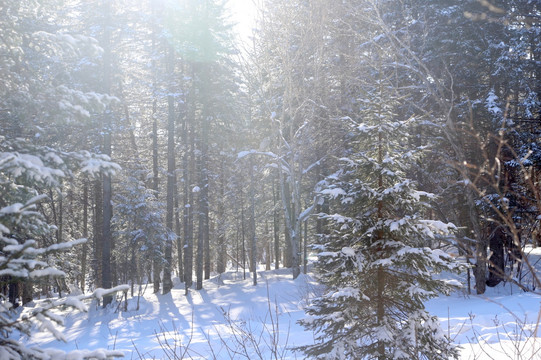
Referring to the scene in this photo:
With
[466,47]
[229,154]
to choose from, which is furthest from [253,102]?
[466,47]

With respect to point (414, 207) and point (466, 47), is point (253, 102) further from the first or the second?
point (414, 207)

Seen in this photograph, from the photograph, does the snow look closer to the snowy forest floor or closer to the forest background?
the snowy forest floor

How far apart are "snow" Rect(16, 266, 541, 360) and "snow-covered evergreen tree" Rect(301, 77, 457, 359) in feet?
0.93

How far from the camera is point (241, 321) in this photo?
32.1ft

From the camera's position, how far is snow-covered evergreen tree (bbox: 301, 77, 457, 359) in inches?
204

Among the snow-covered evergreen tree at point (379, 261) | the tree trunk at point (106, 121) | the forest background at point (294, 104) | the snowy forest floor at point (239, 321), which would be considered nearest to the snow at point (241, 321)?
the snowy forest floor at point (239, 321)

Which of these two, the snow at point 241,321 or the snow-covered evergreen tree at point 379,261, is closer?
the snow-covered evergreen tree at point 379,261

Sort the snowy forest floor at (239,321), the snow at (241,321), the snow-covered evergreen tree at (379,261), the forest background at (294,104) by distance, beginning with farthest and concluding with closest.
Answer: the snowy forest floor at (239,321) → the snow at (241,321) → the forest background at (294,104) → the snow-covered evergreen tree at (379,261)

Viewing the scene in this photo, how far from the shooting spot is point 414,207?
569 cm

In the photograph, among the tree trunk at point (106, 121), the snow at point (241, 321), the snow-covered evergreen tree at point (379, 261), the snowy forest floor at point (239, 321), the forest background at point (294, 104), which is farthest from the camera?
the tree trunk at point (106, 121)

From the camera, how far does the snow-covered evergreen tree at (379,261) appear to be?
17.0ft

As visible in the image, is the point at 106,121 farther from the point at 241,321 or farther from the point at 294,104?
the point at 241,321

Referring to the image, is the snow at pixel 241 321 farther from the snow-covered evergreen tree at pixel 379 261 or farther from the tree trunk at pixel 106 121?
the tree trunk at pixel 106 121

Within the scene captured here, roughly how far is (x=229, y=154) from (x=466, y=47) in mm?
14231
